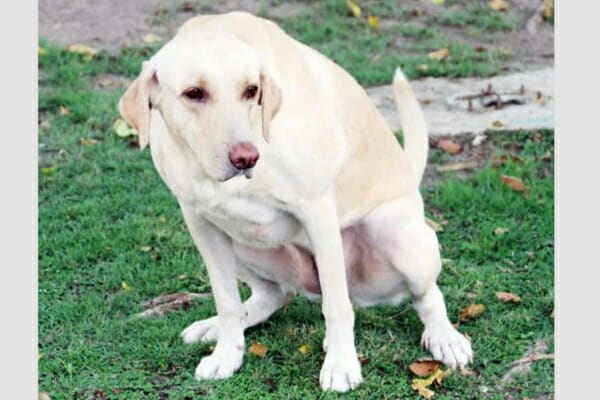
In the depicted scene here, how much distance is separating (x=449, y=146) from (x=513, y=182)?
0.70 m

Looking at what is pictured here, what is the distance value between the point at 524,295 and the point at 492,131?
2.20m

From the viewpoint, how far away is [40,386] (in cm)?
460

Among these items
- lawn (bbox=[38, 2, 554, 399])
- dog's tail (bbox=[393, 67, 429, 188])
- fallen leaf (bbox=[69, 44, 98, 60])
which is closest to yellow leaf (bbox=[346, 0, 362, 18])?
fallen leaf (bbox=[69, 44, 98, 60])

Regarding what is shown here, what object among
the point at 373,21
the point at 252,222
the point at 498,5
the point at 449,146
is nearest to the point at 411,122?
the point at 252,222

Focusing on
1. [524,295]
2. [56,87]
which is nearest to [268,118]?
[524,295]

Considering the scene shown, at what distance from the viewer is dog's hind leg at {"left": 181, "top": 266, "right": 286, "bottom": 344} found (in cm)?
500

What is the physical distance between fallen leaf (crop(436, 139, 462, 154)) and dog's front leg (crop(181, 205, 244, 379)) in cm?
276

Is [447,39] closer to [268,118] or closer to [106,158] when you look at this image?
[106,158]

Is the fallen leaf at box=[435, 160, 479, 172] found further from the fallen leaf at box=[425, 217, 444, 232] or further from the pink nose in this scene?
the pink nose

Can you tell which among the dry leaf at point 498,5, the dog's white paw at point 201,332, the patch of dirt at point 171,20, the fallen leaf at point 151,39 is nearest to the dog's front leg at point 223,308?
the dog's white paw at point 201,332

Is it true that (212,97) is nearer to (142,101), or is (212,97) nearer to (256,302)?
(142,101)

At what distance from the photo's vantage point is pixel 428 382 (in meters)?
4.52

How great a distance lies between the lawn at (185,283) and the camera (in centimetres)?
459

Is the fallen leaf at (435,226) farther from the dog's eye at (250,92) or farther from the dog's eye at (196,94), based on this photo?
the dog's eye at (196,94)
